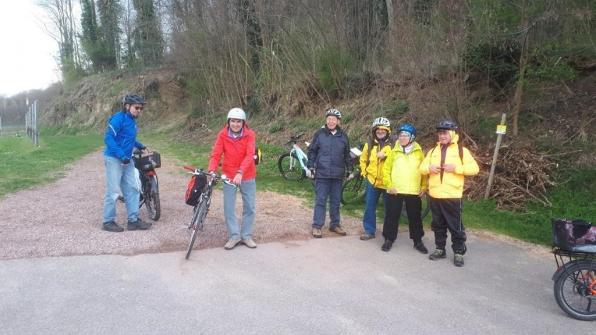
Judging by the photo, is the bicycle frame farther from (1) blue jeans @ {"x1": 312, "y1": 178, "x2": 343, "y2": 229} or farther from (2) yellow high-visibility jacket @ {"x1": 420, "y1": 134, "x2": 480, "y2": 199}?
(2) yellow high-visibility jacket @ {"x1": 420, "y1": 134, "x2": 480, "y2": 199}

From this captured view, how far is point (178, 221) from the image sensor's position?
22.6 feet

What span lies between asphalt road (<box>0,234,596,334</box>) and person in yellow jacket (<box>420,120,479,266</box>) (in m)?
0.39

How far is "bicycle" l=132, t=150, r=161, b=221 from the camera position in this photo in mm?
6887

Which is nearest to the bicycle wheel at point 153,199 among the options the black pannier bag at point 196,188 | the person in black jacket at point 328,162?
the black pannier bag at point 196,188

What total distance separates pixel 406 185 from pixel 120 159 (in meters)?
3.83

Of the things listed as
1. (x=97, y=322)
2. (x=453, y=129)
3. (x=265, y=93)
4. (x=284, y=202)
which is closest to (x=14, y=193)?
(x=284, y=202)

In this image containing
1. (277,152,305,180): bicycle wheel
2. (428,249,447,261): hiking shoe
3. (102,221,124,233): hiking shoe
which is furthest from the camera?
(277,152,305,180): bicycle wheel

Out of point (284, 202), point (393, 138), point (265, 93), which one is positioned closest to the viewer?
point (393, 138)

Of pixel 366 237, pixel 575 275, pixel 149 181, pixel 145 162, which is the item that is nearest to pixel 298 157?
pixel 149 181

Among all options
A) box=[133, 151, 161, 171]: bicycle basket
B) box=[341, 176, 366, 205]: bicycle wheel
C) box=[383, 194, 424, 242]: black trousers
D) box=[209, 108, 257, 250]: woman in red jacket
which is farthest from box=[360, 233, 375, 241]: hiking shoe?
box=[133, 151, 161, 171]: bicycle basket

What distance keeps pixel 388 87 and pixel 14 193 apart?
32.8 ft

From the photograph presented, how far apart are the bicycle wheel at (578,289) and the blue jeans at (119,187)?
522cm

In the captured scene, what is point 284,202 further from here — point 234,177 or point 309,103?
point 309,103

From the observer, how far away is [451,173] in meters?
5.27
